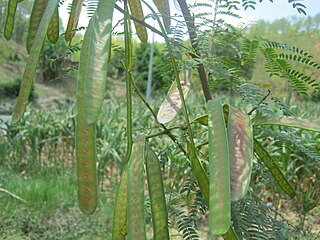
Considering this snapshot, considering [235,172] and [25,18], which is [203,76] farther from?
[25,18]

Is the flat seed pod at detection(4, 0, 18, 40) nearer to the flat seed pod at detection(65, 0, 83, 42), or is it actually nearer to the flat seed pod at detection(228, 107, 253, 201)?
the flat seed pod at detection(65, 0, 83, 42)

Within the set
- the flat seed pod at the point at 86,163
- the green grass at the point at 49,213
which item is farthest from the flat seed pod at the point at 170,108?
the green grass at the point at 49,213

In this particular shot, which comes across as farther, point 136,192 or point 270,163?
point 270,163

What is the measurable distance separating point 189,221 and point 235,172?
275 mm

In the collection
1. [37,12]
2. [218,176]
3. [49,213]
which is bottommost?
[49,213]

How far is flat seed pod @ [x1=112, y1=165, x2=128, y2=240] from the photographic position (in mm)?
408

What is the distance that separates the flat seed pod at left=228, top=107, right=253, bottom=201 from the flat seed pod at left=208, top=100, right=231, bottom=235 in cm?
1

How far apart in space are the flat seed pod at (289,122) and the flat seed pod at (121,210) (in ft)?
0.58

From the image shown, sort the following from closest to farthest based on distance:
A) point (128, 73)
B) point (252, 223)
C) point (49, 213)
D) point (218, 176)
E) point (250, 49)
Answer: point (218, 176) < point (128, 73) < point (252, 223) < point (250, 49) < point (49, 213)

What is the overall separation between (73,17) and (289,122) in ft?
0.99

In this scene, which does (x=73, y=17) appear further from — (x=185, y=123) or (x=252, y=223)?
(x=252, y=223)

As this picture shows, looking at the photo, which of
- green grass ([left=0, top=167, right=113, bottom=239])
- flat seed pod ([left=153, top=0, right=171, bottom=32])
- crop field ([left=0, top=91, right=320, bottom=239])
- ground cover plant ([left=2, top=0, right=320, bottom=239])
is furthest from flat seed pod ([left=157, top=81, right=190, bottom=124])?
green grass ([left=0, top=167, right=113, bottom=239])

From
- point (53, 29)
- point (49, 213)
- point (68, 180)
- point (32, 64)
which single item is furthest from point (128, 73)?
point (68, 180)

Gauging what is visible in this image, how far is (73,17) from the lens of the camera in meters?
0.57
